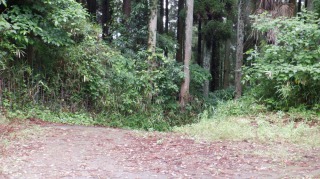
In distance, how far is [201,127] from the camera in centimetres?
741

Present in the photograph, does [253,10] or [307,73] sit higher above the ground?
[253,10]

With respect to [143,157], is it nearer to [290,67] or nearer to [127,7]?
[290,67]

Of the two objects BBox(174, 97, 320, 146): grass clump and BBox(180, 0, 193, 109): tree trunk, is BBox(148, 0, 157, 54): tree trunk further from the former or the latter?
BBox(174, 97, 320, 146): grass clump

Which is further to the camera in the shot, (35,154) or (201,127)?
(201,127)

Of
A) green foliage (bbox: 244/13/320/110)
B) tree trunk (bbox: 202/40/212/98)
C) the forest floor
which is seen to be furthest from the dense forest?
the forest floor

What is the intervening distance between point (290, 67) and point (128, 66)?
19.6ft

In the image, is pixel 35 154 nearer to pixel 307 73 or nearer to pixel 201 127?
pixel 201 127

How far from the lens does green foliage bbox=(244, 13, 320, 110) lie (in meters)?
7.79

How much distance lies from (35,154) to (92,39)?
20.2 feet

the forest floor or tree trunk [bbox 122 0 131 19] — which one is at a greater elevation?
tree trunk [bbox 122 0 131 19]

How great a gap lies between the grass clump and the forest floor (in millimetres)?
395

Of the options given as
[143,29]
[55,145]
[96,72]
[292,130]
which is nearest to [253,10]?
[143,29]

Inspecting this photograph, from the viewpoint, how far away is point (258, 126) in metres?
7.19

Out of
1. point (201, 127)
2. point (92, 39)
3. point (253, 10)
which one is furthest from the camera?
point (253, 10)
